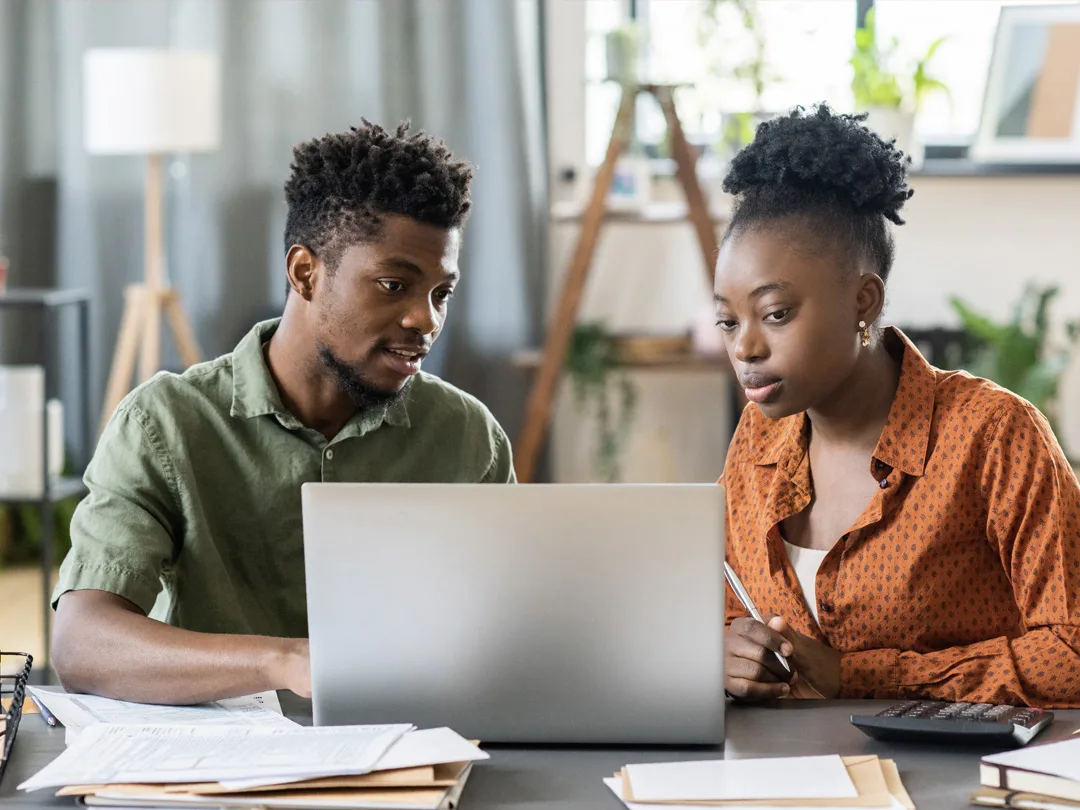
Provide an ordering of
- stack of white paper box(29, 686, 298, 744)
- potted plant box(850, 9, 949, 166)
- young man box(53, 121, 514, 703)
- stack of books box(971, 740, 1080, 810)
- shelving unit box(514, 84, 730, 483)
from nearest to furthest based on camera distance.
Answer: stack of books box(971, 740, 1080, 810) < stack of white paper box(29, 686, 298, 744) < young man box(53, 121, 514, 703) < shelving unit box(514, 84, 730, 483) < potted plant box(850, 9, 949, 166)

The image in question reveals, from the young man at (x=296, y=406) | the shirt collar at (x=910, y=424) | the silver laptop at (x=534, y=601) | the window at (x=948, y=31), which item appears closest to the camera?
the silver laptop at (x=534, y=601)

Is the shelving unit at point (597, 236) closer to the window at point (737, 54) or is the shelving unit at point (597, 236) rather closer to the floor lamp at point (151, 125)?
the window at point (737, 54)

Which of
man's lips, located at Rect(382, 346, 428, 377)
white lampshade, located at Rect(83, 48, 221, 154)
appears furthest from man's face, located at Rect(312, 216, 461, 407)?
white lampshade, located at Rect(83, 48, 221, 154)

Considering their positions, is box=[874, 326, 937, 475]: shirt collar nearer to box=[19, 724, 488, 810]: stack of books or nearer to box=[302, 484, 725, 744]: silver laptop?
box=[302, 484, 725, 744]: silver laptop

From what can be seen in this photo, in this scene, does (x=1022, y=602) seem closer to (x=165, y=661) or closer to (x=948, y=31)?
(x=165, y=661)

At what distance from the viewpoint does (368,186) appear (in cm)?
159

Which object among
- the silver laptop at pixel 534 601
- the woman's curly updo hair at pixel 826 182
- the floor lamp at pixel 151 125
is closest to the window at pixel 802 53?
the floor lamp at pixel 151 125

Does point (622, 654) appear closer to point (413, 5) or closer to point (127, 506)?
point (127, 506)

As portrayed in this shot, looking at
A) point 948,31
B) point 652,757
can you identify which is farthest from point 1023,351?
point 652,757

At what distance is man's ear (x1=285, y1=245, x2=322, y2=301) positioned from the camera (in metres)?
1.66

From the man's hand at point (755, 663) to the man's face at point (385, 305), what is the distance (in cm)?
54

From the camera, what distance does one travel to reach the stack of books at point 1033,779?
0.98 metres

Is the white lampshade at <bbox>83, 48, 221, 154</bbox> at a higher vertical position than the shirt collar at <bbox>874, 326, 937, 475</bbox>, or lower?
higher

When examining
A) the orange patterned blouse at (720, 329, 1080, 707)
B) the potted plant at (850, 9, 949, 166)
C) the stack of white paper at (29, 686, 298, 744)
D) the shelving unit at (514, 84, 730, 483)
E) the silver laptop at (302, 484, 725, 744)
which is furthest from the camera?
the potted plant at (850, 9, 949, 166)
